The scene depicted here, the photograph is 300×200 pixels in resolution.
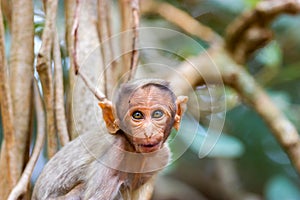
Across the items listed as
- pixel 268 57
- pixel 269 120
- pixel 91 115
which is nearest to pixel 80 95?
pixel 91 115

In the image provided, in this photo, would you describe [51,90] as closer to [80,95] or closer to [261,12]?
[80,95]

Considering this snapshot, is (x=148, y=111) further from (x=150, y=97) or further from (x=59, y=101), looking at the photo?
(x=59, y=101)

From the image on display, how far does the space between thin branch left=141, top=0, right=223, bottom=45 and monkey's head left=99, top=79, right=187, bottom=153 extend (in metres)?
1.12

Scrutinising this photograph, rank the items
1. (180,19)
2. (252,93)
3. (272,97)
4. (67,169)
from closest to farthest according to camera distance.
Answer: (67,169) < (252,93) < (180,19) < (272,97)

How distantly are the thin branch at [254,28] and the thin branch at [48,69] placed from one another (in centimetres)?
73

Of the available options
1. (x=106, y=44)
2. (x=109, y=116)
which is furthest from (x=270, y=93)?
(x=109, y=116)

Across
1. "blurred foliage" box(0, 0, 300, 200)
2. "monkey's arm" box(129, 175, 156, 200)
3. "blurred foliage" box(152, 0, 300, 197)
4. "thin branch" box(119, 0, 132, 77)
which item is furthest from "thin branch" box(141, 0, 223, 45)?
"monkey's arm" box(129, 175, 156, 200)

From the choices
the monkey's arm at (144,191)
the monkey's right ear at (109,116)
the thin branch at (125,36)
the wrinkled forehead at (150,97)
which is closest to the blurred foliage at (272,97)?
the thin branch at (125,36)

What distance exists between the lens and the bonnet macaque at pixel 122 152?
3.27ft

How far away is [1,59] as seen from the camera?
133 cm

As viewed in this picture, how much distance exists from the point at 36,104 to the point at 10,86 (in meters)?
0.10

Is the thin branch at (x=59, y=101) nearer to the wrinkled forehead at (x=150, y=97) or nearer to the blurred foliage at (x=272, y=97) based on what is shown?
the wrinkled forehead at (x=150, y=97)

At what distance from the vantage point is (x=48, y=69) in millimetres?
1345

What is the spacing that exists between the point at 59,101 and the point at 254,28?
2.62ft
